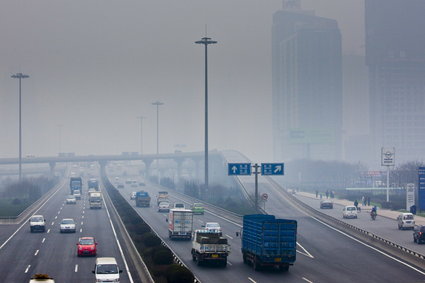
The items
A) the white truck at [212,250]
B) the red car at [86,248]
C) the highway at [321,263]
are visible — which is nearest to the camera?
the highway at [321,263]

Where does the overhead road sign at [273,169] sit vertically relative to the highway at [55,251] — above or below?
above

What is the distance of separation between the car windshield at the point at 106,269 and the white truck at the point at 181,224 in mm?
29916

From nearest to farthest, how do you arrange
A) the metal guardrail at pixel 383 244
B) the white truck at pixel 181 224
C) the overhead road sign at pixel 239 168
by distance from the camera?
the metal guardrail at pixel 383 244, the white truck at pixel 181 224, the overhead road sign at pixel 239 168

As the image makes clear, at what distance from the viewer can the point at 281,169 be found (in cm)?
9300

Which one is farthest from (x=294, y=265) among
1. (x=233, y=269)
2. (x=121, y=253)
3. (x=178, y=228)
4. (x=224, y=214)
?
(x=224, y=214)

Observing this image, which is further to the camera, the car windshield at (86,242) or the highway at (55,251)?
the car windshield at (86,242)

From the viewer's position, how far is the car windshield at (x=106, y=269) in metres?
46.7

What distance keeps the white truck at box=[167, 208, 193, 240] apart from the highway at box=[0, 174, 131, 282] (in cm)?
563

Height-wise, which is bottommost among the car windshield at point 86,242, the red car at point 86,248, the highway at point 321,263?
the highway at point 321,263

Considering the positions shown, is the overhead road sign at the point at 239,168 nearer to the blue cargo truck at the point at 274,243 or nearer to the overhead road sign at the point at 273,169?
the overhead road sign at the point at 273,169

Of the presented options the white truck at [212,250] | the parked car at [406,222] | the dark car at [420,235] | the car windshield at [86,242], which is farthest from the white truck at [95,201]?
the white truck at [212,250]

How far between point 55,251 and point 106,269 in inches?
859

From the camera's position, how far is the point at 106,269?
4681 cm

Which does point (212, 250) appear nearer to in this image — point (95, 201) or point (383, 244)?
point (383, 244)
